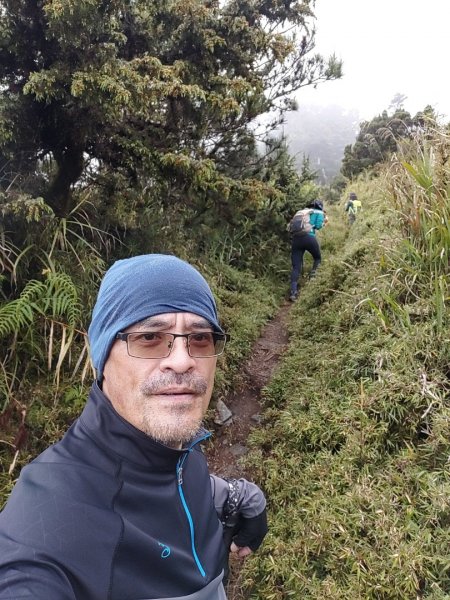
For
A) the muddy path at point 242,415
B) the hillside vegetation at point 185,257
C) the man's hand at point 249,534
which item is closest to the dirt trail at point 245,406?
the muddy path at point 242,415

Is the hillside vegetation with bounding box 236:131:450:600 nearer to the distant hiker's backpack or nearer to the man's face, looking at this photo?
A: the man's face

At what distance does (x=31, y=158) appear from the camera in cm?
358

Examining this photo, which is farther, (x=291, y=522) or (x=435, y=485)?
(x=291, y=522)

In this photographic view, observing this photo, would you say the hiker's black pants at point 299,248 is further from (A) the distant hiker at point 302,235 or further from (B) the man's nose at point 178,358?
(B) the man's nose at point 178,358

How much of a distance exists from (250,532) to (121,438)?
128 centimetres

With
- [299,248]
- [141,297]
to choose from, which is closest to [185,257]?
[299,248]

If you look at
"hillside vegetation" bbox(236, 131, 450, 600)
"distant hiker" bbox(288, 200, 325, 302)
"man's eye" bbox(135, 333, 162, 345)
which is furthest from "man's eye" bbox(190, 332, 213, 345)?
"distant hiker" bbox(288, 200, 325, 302)

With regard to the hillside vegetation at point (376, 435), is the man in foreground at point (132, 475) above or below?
above

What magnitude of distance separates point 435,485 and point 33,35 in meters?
4.41

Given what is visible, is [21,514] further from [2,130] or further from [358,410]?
[2,130]

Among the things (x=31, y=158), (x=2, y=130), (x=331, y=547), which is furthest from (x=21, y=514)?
(x=31, y=158)

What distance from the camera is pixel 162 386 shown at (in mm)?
1410

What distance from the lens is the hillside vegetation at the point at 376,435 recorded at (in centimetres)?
215

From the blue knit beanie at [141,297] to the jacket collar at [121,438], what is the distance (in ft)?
0.68
